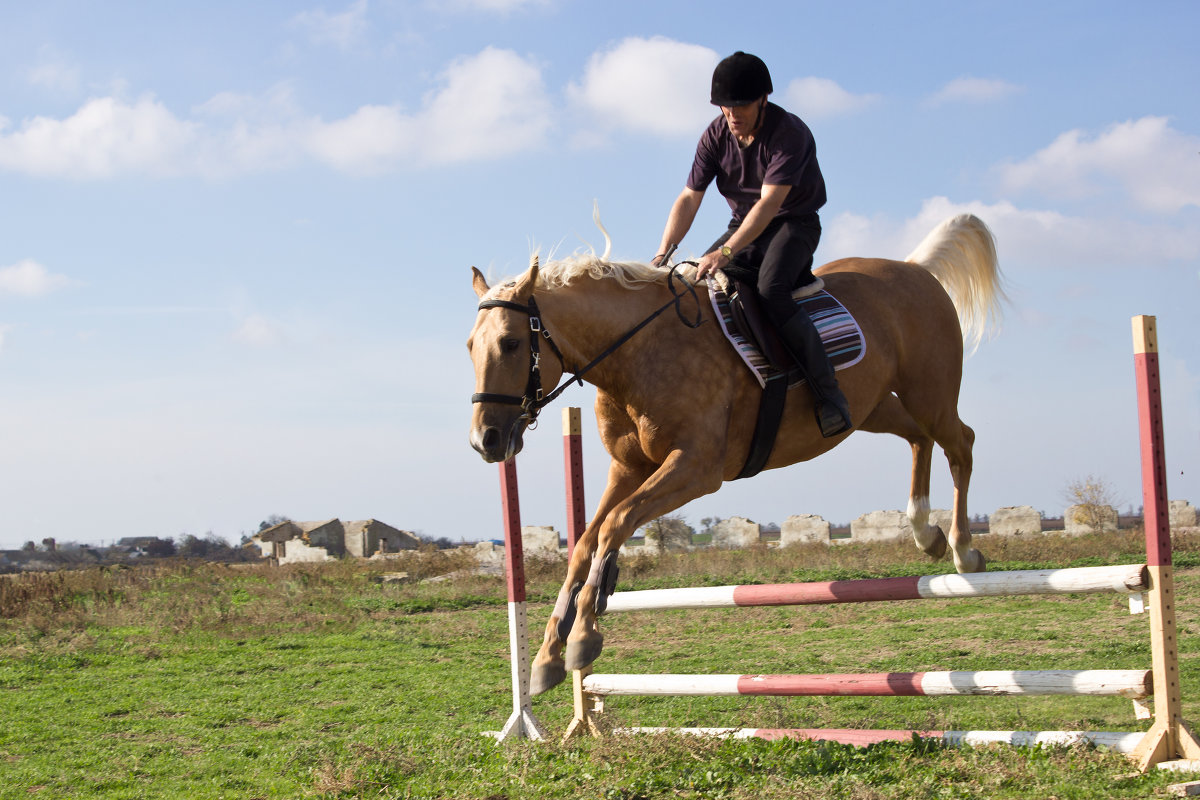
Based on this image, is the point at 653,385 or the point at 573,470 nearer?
the point at 653,385

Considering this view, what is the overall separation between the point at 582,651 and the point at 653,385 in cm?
119

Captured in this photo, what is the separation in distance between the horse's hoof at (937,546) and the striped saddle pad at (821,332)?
4.10ft

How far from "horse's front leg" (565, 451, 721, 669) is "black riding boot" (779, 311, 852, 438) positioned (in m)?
0.74

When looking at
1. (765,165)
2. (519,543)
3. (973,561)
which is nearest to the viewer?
(765,165)

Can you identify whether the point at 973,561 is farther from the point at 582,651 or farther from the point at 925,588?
the point at 582,651

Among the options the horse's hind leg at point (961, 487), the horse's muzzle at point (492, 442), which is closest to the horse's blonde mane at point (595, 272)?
the horse's muzzle at point (492, 442)

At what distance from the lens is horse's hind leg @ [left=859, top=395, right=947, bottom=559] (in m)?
5.24

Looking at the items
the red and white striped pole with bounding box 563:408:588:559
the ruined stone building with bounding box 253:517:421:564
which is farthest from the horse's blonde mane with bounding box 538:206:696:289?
the ruined stone building with bounding box 253:517:421:564

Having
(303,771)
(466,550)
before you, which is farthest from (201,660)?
(466,550)

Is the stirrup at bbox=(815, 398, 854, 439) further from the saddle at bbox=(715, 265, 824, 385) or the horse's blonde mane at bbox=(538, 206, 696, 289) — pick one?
the horse's blonde mane at bbox=(538, 206, 696, 289)

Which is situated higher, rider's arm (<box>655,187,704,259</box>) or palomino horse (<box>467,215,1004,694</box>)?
rider's arm (<box>655,187,704,259</box>)

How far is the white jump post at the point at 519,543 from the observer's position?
5297 mm

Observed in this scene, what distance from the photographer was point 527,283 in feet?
13.5

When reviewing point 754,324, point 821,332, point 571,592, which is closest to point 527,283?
point 754,324
